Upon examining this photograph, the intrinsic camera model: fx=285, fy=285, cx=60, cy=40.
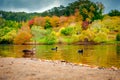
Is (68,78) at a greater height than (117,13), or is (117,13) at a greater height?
(117,13)

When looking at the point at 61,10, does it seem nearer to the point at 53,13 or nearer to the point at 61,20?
the point at 53,13

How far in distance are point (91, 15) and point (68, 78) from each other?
71.5 meters

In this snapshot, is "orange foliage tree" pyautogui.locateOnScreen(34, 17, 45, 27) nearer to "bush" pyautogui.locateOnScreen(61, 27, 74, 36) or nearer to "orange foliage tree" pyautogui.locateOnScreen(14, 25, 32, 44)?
"bush" pyautogui.locateOnScreen(61, 27, 74, 36)

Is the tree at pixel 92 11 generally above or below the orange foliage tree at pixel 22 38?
above

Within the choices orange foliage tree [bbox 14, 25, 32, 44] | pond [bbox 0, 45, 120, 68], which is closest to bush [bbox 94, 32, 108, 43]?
orange foliage tree [bbox 14, 25, 32, 44]

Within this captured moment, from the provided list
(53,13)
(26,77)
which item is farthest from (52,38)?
(26,77)

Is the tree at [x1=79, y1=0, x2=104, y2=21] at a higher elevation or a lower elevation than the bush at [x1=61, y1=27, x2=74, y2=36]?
higher

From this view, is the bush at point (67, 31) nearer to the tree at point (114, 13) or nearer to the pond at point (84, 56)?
the tree at point (114, 13)

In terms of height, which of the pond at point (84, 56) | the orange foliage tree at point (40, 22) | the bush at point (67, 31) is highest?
the orange foliage tree at point (40, 22)

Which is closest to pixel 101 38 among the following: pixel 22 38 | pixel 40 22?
pixel 22 38

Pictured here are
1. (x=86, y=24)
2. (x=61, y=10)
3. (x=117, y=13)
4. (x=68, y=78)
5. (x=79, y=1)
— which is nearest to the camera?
(x=68, y=78)

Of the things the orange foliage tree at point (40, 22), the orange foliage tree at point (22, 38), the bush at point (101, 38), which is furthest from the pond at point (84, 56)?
the orange foliage tree at point (40, 22)

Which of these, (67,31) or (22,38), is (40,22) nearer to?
(67,31)

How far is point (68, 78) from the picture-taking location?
9242 mm
